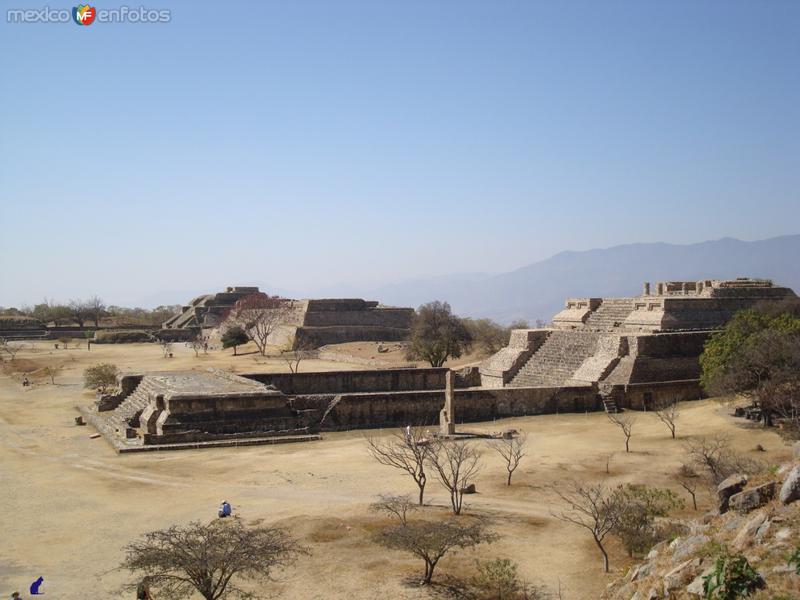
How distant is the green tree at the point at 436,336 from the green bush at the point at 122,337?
3122 cm

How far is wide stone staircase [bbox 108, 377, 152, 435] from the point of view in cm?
2436

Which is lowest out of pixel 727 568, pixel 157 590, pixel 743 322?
pixel 157 590

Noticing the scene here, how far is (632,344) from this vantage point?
28.5 m

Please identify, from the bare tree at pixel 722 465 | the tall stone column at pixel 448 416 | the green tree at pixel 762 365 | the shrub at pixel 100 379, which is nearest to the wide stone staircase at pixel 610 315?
the green tree at pixel 762 365

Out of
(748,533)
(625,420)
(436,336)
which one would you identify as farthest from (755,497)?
(436,336)

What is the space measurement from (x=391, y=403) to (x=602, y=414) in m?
7.30

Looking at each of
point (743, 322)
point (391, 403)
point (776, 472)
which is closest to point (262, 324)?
point (391, 403)

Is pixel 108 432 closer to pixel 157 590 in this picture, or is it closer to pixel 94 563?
pixel 94 563

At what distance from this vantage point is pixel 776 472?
9.37 metres

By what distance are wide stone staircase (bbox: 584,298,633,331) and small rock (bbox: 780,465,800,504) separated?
2440 centimetres

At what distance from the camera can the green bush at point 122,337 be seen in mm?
64500

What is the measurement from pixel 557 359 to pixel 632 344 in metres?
3.77

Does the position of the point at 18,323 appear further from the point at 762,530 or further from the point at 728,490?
the point at 762,530

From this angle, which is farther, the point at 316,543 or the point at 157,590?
the point at 316,543
